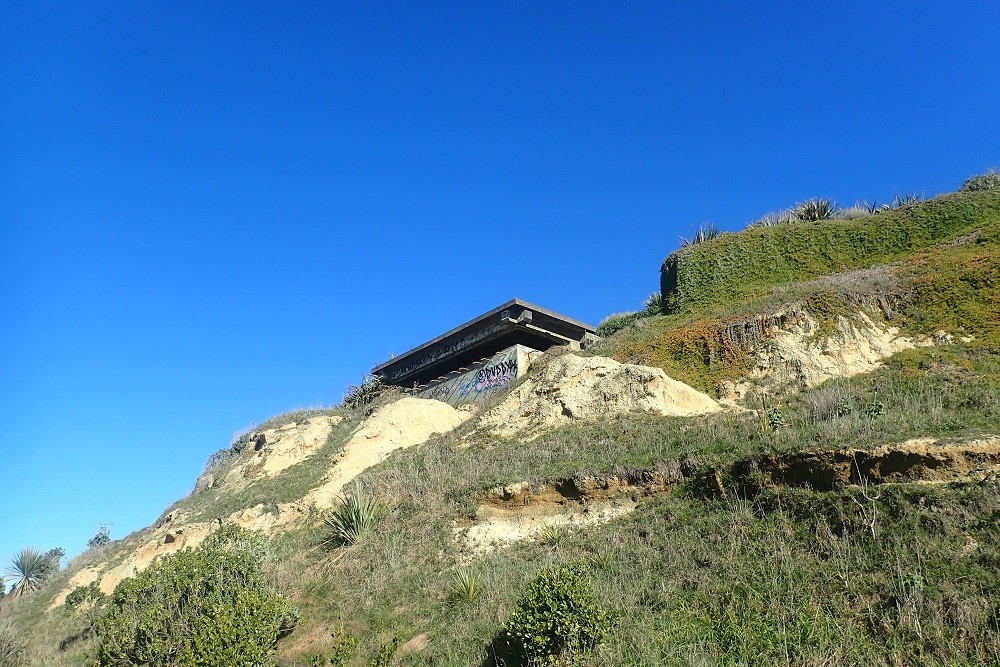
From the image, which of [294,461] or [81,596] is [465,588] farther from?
[294,461]

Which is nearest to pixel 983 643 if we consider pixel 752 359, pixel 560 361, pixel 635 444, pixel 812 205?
pixel 635 444

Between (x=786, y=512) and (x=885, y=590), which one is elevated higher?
(x=786, y=512)

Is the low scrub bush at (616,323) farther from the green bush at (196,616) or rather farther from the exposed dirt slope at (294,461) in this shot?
the green bush at (196,616)

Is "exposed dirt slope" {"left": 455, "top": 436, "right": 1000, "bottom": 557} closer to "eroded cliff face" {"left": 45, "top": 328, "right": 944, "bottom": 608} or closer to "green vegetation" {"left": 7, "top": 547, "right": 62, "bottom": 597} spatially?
"eroded cliff face" {"left": 45, "top": 328, "right": 944, "bottom": 608}

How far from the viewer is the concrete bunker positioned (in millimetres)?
26953

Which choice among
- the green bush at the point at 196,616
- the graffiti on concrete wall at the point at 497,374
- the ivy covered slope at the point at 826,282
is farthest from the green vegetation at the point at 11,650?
the ivy covered slope at the point at 826,282

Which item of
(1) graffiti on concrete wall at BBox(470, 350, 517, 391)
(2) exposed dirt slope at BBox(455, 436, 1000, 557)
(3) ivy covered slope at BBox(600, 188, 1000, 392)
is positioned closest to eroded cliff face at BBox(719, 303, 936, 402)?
(3) ivy covered slope at BBox(600, 188, 1000, 392)

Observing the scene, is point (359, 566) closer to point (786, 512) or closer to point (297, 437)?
point (786, 512)

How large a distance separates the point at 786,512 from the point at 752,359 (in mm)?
9589

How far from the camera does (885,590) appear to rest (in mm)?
7477

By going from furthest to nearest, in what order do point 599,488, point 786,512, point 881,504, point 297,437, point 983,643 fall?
point 297,437
point 599,488
point 786,512
point 881,504
point 983,643

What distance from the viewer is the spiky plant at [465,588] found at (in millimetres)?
10500

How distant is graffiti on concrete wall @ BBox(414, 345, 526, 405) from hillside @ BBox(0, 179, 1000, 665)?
84.8 inches

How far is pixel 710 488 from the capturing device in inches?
432
